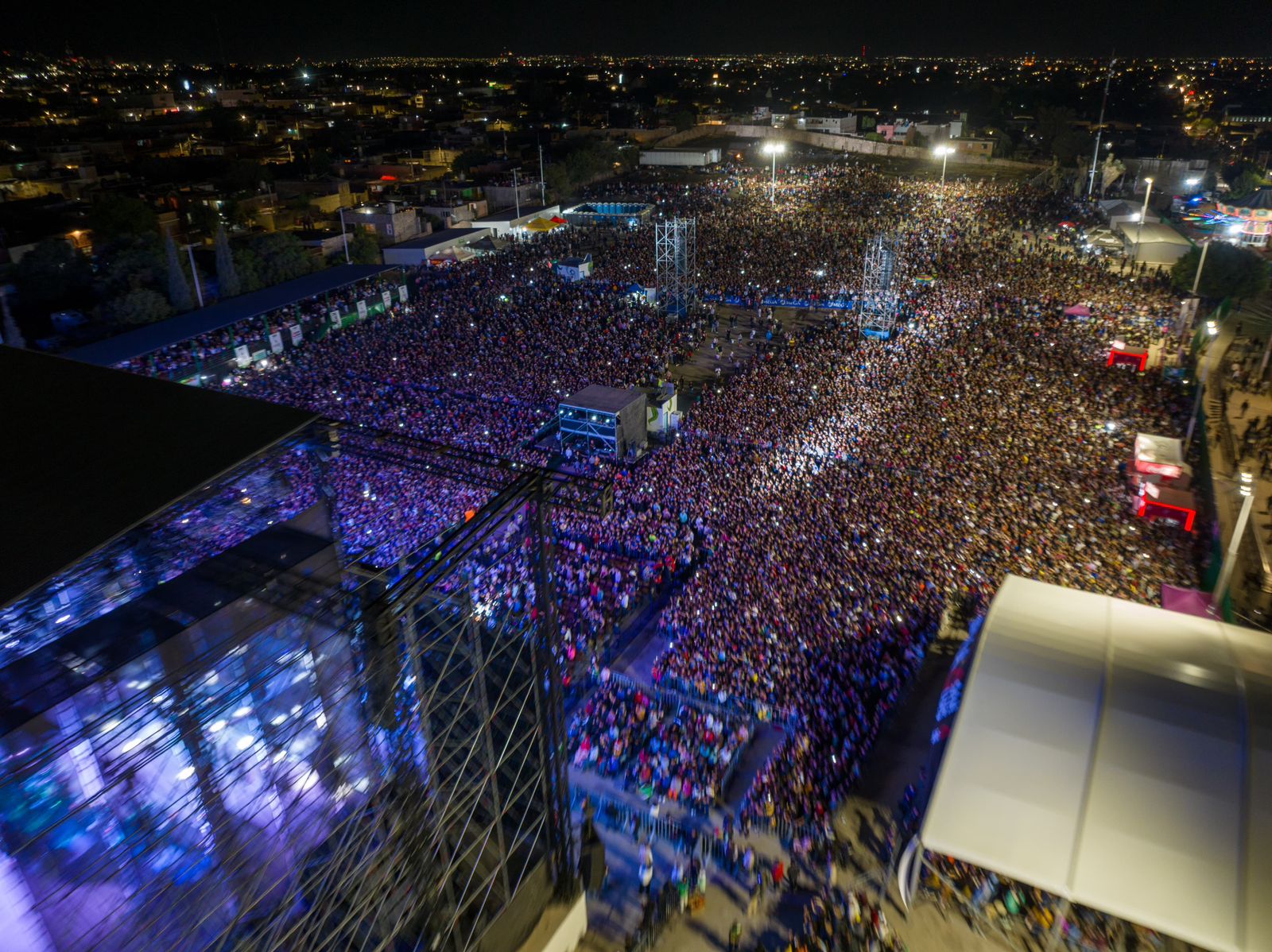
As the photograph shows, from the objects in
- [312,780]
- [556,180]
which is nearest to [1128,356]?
[312,780]

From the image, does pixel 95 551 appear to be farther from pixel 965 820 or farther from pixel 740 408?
pixel 740 408

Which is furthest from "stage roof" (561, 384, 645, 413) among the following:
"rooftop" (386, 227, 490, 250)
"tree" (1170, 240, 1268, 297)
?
"tree" (1170, 240, 1268, 297)

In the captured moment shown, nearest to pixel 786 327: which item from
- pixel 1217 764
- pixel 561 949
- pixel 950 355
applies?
pixel 950 355

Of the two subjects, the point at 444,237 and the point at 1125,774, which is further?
the point at 444,237

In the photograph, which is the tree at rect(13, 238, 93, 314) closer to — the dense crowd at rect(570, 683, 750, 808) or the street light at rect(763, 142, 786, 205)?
the dense crowd at rect(570, 683, 750, 808)

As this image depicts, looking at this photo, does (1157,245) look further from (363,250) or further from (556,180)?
(363,250)

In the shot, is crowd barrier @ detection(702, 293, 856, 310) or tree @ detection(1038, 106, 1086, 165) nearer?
crowd barrier @ detection(702, 293, 856, 310)
